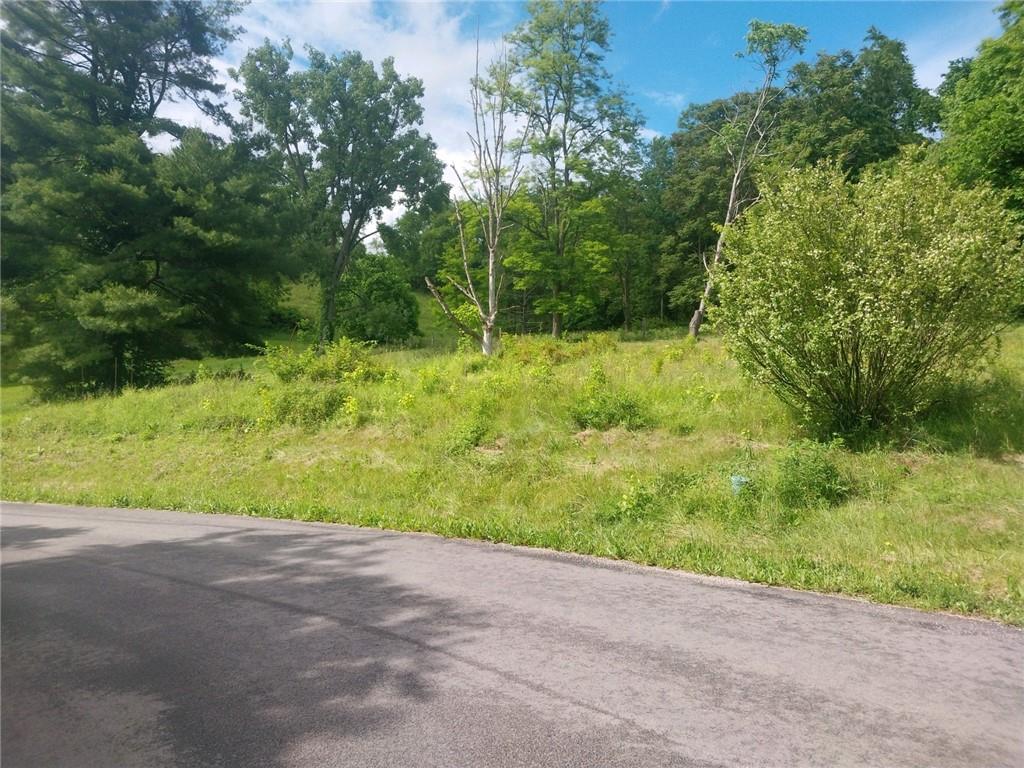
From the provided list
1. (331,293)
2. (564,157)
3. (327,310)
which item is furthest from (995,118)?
(327,310)

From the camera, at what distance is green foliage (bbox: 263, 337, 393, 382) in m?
16.7

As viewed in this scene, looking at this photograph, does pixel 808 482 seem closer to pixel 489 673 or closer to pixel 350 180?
pixel 489 673

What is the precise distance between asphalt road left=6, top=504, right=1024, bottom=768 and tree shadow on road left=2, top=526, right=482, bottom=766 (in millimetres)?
15

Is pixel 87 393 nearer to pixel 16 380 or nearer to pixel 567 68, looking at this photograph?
pixel 16 380

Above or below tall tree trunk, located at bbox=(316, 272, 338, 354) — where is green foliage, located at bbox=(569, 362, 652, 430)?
below

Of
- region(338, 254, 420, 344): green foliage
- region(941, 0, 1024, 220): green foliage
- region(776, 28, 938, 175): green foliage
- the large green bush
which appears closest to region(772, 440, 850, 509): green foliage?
the large green bush

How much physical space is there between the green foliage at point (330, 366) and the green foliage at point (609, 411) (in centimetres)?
684

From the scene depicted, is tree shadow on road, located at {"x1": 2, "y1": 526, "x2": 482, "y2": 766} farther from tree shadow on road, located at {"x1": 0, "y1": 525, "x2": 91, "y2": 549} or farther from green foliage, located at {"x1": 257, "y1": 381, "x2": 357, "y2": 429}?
green foliage, located at {"x1": 257, "y1": 381, "x2": 357, "y2": 429}

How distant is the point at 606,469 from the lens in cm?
905

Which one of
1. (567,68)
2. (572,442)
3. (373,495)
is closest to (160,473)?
(373,495)

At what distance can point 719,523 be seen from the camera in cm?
687

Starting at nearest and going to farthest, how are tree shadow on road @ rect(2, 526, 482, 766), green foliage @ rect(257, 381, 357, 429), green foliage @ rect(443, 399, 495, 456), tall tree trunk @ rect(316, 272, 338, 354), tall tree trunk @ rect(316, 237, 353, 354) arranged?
tree shadow on road @ rect(2, 526, 482, 766)
green foliage @ rect(443, 399, 495, 456)
green foliage @ rect(257, 381, 357, 429)
tall tree trunk @ rect(316, 237, 353, 354)
tall tree trunk @ rect(316, 272, 338, 354)

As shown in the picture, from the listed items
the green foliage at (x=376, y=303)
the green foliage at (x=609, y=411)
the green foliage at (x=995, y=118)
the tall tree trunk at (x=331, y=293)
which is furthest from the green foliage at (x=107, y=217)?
the green foliage at (x=995, y=118)

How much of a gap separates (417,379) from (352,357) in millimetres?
2795
